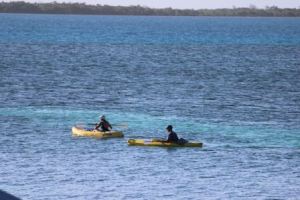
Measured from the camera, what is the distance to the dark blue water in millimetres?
45562

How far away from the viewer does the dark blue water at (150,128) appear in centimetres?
4556

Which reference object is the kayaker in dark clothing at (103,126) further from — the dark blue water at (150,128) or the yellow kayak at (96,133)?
the dark blue water at (150,128)

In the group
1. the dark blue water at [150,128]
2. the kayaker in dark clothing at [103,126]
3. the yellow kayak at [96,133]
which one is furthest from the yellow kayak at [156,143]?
the kayaker in dark clothing at [103,126]

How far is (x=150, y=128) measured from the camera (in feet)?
207

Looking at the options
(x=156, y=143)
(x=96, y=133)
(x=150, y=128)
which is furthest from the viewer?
(x=150, y=128)

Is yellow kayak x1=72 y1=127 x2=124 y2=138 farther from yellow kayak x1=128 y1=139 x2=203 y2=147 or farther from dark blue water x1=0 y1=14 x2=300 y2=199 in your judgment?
yellow kayak x1=128 y1=139 x2=203 y2=147

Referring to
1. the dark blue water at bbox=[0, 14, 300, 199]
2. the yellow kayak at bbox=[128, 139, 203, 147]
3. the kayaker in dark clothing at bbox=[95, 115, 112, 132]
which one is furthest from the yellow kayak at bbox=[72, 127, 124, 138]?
the yellow kayak at bbox=[128, 139, 203, 147]

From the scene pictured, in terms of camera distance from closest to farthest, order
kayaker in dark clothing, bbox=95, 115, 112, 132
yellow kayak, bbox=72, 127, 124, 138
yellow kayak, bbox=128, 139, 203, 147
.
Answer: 1. yellow kayak, bbox=128, 139, 203, 147
2. yellow kayak, bbox=72, 127, 124, 138
3. kayaker in dark clothing, bbox=95, 115, 112, 132

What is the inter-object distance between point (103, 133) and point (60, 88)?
28899 millimetres

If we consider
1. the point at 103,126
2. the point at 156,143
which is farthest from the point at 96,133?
the point at 156,143

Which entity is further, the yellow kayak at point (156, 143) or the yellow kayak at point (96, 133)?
the yellow kayak at point (96, 133)

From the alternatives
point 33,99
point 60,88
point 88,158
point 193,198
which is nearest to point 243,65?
point 60,88

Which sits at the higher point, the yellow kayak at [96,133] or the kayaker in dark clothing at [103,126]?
the kayaker in dark clothing at [103,126]

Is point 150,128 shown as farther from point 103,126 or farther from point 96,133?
point 96,133
